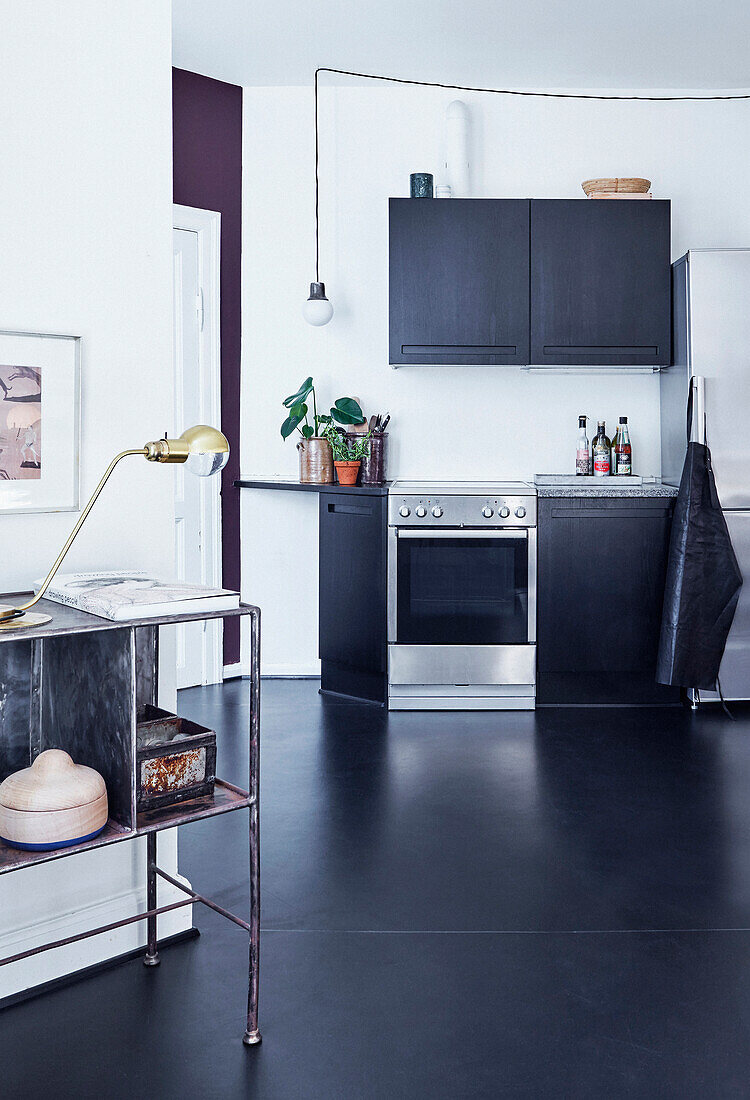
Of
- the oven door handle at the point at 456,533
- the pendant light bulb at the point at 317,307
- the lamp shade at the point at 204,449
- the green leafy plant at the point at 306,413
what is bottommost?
the oven door handle at the point at 456,533

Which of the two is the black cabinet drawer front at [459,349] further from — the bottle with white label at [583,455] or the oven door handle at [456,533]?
the oven door handle at [456,533]

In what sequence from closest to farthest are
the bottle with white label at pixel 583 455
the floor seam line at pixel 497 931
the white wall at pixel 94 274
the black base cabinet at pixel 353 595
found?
the white wall at pixel 94 274 → the floor seam line at pixel 497 931 → the black base cabinet at pixel 353 595 → the bottle with white label at pixel 583 455

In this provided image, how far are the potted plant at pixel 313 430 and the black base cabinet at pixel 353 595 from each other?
5.5 inches

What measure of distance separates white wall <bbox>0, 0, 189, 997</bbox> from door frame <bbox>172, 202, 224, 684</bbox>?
2462mm

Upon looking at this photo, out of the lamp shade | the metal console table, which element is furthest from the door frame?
the lamp shade

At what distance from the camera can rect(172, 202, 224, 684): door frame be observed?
4711 mm

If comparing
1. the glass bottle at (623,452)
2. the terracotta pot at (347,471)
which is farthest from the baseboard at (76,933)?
the glass bottle at (623,452)

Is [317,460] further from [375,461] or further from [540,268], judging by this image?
[540,268]

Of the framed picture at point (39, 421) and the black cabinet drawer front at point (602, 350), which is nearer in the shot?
the framed picture at point (39, 421)

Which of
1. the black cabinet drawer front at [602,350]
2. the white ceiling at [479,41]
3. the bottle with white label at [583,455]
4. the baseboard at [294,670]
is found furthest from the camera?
the baseboard at [294,670]

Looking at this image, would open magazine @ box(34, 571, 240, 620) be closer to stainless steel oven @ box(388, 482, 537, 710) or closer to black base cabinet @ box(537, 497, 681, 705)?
stainless steel oven @ box(388, 482, 537, 710)

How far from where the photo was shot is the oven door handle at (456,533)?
428cm

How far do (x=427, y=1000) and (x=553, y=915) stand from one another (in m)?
0.50

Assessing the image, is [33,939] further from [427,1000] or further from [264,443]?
[264,443]
